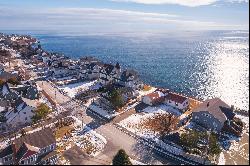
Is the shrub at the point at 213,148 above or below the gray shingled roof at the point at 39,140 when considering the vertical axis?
below

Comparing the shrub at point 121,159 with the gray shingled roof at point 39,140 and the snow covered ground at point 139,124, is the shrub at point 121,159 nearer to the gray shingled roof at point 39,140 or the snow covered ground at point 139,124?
the gray shingled roof at point 39,140

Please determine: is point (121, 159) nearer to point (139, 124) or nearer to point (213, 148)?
point (213, 148)

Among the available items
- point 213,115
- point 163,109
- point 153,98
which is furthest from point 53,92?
point 213,115

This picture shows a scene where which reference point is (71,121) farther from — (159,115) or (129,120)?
(159,115)

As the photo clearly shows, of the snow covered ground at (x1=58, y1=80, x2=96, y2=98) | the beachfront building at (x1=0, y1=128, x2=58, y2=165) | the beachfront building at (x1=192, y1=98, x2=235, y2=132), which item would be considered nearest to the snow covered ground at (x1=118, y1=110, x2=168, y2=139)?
the beachfront building at (x1=192, y1=98, x2=235, y2=132)

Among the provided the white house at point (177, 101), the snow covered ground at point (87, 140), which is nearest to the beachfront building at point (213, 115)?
the white house at point (177, 101)

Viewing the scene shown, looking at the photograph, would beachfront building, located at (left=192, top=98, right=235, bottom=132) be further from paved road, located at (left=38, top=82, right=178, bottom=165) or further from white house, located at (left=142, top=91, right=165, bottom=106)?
paved road, located at (left=38, top=82, right=178, bottom=165)

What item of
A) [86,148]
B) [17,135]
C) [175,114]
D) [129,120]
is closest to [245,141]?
[175,114]
